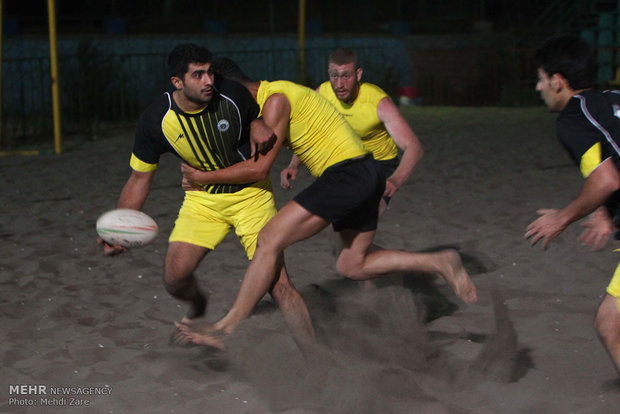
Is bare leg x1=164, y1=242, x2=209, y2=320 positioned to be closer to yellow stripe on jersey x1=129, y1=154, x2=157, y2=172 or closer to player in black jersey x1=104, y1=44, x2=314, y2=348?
player in black jersey x1=104, y1=44, x2=314, y2=348

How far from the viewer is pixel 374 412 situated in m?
4.01

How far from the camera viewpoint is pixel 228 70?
190 inches

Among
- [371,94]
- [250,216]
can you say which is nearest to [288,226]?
[250,216]

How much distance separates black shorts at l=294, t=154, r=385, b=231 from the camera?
4457 mm

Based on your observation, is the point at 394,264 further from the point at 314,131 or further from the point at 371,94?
the point at 371,94

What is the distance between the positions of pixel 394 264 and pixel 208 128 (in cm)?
142

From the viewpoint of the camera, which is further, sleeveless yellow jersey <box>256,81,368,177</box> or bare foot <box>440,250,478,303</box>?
bare foot <box>440,250,478,303</box>

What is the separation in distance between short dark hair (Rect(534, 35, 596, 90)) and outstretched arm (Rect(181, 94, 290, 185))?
1.41 m

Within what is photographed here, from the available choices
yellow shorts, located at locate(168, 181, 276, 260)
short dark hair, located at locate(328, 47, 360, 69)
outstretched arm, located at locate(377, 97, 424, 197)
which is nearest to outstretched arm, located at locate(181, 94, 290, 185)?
yellow shorts, located at locate(168, 181, 276, 260)

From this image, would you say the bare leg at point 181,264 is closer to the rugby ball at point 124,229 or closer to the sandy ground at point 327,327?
the rugby ball at point 124,229

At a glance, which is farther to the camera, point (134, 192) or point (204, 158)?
point (134, 192)

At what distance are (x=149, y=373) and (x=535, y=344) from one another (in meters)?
2.21

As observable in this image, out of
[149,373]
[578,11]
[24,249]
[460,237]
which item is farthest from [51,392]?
[578,11]

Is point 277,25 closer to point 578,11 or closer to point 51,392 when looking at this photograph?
point 578,11
